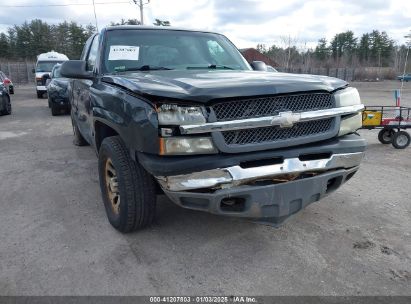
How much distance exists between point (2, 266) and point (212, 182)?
177 cm

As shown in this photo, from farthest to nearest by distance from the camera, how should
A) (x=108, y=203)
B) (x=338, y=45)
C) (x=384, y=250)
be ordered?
(x=338, y=45) → (x=108, y=203) → (x=384, y=250)

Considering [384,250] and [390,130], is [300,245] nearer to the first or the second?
[384,250]

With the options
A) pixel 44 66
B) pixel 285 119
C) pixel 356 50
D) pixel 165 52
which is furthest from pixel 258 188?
pixel 356 50

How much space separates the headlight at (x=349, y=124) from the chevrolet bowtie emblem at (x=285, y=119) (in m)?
0.52

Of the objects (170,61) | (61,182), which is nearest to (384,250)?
(170,61)

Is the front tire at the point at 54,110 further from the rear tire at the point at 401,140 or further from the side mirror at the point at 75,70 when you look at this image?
the rear tire at the point at 401,140

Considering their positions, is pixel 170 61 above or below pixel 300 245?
above

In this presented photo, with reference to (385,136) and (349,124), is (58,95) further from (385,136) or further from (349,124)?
(349,124)

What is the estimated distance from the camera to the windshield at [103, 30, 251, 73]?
3.95 metres

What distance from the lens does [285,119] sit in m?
2.69

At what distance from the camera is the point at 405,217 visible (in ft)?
12.5

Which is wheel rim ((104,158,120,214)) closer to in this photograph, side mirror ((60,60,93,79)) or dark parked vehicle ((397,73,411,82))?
side mirror ((60,60,93,79))

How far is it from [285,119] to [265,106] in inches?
6.7

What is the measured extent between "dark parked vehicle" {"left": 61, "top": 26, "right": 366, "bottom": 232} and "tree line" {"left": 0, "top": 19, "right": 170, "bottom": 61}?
62.2 metres
